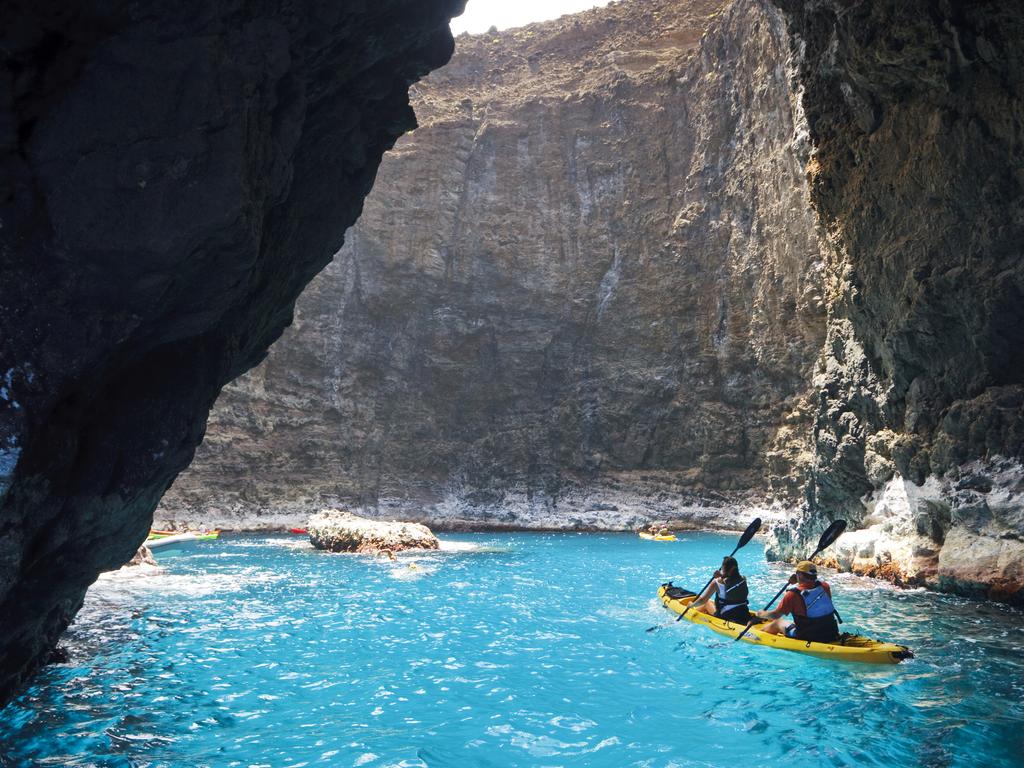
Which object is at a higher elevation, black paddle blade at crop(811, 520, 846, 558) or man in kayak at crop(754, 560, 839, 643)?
black paddle blade at crop(811, 520, 846, 558)

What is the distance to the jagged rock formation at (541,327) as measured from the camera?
44688 millimetres

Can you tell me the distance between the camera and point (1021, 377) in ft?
50.3

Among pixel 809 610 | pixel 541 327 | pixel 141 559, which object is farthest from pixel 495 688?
pixel 541 327

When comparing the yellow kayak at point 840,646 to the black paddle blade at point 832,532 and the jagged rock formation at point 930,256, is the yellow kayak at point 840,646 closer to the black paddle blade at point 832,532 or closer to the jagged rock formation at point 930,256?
the black paddle blade at point 832,532

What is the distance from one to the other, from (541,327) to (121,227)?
44.2m

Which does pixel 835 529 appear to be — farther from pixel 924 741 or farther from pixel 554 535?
pixel 554 535

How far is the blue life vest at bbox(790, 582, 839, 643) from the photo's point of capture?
11023 mm

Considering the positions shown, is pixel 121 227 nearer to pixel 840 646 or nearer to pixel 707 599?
pixel 840 646

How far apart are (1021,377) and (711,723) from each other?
11662 millimetres

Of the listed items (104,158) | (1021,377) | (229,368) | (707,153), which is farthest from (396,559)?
(707,153)

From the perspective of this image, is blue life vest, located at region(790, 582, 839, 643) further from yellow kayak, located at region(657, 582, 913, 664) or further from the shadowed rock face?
the shadowed rock face

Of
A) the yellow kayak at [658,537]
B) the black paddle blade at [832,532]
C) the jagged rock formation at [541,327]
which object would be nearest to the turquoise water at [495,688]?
the black paddle blade at [832,532]

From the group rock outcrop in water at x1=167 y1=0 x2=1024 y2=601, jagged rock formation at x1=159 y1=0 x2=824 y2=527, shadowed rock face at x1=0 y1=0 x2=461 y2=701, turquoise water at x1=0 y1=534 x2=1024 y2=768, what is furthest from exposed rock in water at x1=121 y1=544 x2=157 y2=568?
rock outcrop in water at x1=167 y1=0 x2=1024 y2=601

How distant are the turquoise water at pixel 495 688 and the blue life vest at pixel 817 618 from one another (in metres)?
0.43
